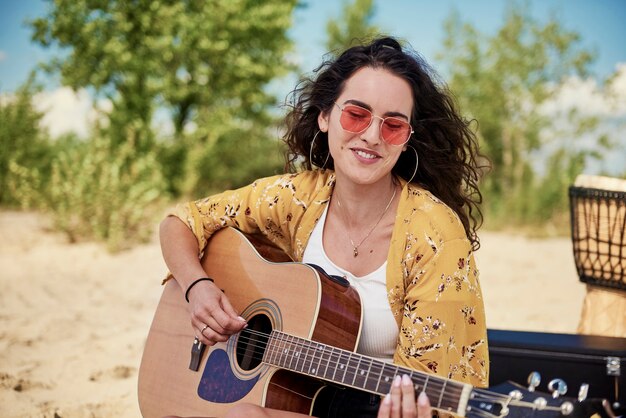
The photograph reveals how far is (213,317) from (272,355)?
0.34m

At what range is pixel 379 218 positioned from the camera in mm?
2494

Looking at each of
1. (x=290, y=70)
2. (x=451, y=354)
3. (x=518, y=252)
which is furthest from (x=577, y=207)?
(x=290, y=70)

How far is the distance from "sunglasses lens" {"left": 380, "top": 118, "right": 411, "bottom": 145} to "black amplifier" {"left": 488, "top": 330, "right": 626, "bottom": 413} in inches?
48.2

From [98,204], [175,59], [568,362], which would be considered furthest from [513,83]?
[568,362]

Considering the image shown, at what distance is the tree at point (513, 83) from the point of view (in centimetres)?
1380

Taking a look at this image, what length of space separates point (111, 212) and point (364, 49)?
6.49m

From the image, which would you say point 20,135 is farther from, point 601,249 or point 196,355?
point 601,249

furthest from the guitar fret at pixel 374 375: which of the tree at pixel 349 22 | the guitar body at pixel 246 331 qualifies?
the tree at pixel 349 22

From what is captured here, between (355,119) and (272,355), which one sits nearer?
(272,355)

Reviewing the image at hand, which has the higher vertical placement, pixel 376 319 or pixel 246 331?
pixel 376 319

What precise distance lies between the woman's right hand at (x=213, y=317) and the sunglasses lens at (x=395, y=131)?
0.88 meters

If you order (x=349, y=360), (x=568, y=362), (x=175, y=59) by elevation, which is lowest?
(x=349, y=360)

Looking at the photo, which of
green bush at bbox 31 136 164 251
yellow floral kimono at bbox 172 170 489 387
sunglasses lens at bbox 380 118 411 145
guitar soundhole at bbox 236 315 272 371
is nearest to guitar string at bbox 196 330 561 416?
guitar soundhole at bbox 236 315 272 371

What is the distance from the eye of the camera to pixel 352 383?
1.96 m
